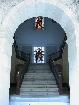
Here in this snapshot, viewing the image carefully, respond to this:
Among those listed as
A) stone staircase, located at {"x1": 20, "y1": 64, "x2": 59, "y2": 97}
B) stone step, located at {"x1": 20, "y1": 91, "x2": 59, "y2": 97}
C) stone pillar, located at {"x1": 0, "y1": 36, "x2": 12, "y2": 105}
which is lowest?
stone step, located at {"x1": 20, "y1": 91, "x2": 59, "y2": 97}

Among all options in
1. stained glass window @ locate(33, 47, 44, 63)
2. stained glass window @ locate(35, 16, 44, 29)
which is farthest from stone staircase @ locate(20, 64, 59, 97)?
stained glass window @ locate(35, 16, 44, 29)

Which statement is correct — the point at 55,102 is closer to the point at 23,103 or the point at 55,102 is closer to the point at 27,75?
the point at 23,103

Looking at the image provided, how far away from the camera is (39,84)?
11.8m

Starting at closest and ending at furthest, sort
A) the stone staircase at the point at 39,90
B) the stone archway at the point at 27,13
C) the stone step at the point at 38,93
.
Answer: the stone archway at the point at 27,13, the stone staircase at the point at 39,90, the stone step at the point at 38,93

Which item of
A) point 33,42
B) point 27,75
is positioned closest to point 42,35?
point 33,42

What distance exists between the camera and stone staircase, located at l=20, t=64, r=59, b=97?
10727mm

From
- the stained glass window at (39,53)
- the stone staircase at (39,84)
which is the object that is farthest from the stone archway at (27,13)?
the stained glass window at (39,53)

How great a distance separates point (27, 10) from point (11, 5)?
1.67 feet

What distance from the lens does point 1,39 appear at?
7031 mm

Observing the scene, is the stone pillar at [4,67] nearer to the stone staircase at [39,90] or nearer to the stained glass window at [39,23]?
the stone staircase at [39,90]

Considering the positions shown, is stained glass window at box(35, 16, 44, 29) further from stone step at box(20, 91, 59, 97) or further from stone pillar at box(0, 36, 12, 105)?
stone pillar at box(0, 36, 12, 105)

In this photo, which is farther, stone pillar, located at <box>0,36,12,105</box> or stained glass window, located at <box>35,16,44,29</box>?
stained glass window, located at <box>35,16,44,29</box>

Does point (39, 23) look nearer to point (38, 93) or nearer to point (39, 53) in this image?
point (39, 53)

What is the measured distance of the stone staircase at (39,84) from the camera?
1073cm
